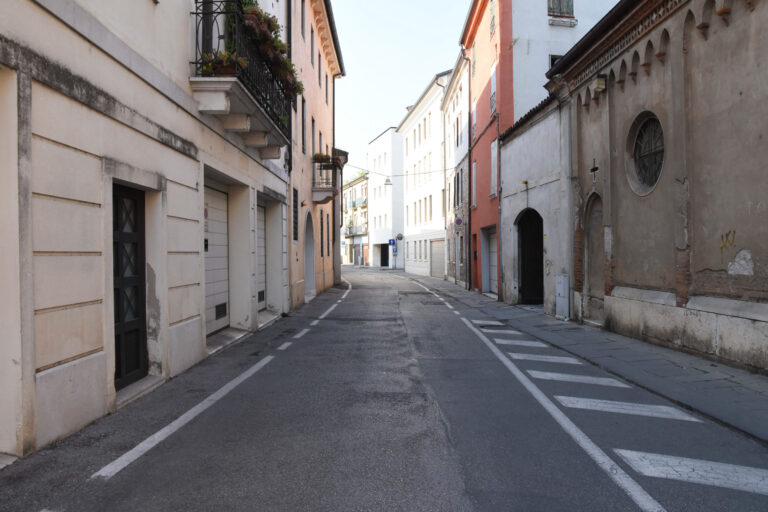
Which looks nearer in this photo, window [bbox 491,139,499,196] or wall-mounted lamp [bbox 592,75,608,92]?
wall-mounted lamp [bbox 592,75,608,92]

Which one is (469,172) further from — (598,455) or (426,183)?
(598,455)

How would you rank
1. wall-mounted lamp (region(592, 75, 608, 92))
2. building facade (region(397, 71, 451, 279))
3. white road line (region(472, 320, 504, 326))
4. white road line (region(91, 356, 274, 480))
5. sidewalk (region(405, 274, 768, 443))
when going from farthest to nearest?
building facade (region(397, 71, 451, 279)) < white road line (region(472, 320, 504, 326)) < wall-mounted lamp (region(592, 75, 608, 92)) < sidewalk (region(405, 274, 768, 443)) < white road line (region(91, 356, 274, 480))

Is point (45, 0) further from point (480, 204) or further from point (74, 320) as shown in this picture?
point (480, 204)

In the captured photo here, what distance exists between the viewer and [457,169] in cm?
3047

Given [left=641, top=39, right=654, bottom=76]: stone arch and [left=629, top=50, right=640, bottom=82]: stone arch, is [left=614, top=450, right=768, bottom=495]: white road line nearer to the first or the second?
[left=641, top=39, right=654, bottom=76]: stone arch

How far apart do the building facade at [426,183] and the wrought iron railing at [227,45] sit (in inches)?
1070

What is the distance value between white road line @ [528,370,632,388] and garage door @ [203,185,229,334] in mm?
5767

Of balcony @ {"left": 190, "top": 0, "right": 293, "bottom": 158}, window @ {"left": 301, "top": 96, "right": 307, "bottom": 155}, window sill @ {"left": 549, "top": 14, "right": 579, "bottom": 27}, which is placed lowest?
balcony @ {"left": 190, "top": 0, "right": 293, "bottom": 158}

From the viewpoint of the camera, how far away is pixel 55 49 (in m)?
4.74

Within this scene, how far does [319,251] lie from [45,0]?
756 inches

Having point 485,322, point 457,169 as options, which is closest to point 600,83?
point 485,322

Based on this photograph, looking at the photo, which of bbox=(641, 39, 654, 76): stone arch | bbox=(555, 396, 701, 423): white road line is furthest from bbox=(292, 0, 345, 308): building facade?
bbox=(555, 396, 701, 423): white road line

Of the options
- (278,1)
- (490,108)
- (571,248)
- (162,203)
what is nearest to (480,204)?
(490,108)

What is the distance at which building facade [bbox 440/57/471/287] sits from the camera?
1070 inches
